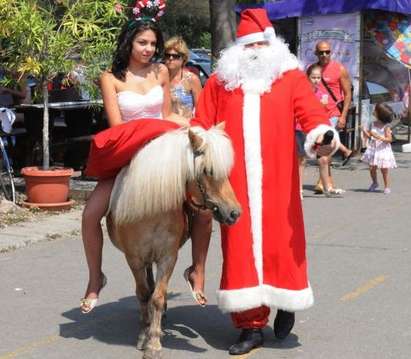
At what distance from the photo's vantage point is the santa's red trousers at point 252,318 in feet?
16.4

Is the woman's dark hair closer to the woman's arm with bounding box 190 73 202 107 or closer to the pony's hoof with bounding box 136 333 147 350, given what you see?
the pony's hoof with bounding box 136 333 147 350

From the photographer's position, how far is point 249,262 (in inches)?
193

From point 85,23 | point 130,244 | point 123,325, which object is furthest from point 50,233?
point 130,244

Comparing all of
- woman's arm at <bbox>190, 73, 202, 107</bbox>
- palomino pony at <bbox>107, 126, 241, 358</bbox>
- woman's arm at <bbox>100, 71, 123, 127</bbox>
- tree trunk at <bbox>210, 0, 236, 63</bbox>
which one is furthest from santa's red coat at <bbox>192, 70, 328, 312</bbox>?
tree trunk at <bbox>210, 0, 236, 63</bbox>

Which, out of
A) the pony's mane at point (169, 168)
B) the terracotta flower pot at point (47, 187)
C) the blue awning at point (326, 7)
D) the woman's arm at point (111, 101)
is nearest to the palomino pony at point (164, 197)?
the pony's mane at point (169, 168)

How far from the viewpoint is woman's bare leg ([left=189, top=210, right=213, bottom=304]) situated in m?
5.04

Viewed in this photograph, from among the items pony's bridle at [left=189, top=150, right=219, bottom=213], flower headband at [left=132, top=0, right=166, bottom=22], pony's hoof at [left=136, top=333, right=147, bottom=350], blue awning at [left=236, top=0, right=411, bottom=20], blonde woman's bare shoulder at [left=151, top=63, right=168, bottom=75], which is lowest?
pony's hoof at [left=136, top=333, right=147, bottom=350]

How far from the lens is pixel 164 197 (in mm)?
4539

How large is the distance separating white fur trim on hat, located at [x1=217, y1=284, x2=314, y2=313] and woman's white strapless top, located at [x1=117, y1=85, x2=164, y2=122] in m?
1.14

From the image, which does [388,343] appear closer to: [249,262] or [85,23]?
[249,262]

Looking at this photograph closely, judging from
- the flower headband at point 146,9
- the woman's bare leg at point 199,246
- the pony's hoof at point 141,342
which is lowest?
the pony's hoof at point 141,342

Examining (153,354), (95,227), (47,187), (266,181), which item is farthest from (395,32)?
(153,354)

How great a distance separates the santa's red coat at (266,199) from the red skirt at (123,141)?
46cm

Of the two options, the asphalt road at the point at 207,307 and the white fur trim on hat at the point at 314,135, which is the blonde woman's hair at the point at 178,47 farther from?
the white fur trim on hat at the point at 314,135
